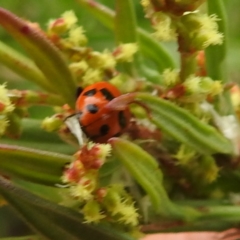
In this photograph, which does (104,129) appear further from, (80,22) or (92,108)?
(80,22)

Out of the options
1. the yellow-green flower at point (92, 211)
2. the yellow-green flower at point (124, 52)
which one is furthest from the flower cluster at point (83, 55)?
the yellow-green flower at point (92, 211)

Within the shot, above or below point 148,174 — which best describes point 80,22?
above

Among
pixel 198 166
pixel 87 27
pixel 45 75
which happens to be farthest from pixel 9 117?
pixel 87 27

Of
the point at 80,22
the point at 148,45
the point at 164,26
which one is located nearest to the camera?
the point at 164,26

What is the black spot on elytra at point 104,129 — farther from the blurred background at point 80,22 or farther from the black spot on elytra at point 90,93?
the blurred background at point 80,22

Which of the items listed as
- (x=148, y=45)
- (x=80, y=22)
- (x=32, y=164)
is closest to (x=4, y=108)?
(x=32, y=164)

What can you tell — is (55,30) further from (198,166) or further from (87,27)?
(87,27)
